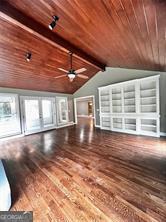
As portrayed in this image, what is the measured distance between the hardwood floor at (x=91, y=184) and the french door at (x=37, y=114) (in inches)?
124

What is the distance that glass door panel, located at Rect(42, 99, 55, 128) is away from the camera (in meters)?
7.46

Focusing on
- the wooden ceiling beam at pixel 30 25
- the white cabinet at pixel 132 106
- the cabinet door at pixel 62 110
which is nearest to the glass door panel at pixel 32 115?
the cabinet door at pixel 62 110

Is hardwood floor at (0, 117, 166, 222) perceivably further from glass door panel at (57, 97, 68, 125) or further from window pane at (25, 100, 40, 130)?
glass door panel at (57, 97, 68, 125)

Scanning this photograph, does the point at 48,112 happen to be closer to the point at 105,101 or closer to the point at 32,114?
the point at 32,114

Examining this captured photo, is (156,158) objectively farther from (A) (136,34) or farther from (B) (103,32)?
(B) (103,32)

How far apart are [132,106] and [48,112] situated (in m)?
5.13

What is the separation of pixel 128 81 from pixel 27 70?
4484 mm

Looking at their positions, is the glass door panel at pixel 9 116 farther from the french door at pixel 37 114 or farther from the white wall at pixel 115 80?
the white wall at pixel 115 80

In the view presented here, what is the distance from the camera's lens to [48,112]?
7.74 m

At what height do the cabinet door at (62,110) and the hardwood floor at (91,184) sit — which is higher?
the cabinet door at (62,110)

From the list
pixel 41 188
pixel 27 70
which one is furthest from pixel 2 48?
pixel 41 188

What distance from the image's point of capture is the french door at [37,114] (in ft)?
21.6

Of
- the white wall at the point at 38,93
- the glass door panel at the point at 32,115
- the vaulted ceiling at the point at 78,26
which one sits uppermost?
the vaulted ceiling at the point at 78,26

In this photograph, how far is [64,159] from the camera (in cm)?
322
